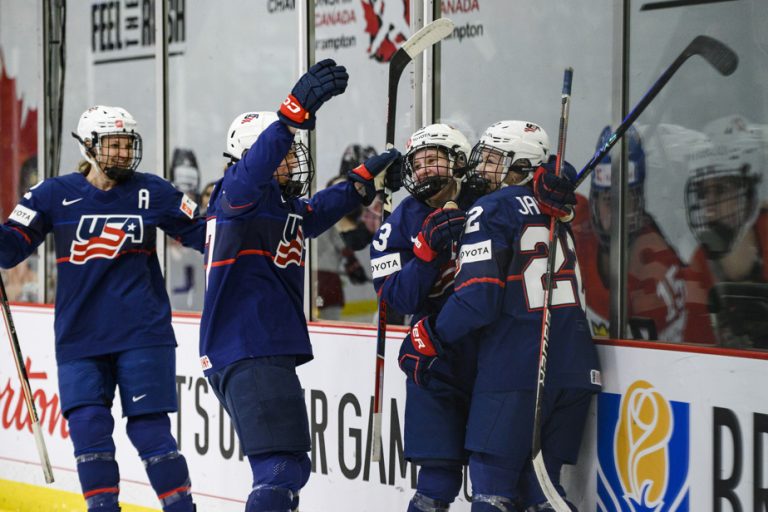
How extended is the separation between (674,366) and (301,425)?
40.8 inches

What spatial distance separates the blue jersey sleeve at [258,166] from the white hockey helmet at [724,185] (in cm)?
137

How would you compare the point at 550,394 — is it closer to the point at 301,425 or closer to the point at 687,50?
the point at 301,425

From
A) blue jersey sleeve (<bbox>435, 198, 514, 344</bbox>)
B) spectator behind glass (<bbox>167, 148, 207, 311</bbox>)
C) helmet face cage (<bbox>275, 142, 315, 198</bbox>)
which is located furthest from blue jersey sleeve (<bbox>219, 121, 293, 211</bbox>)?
spectator behind glass (<bbox>167, 148, 207, 311</bbox>)

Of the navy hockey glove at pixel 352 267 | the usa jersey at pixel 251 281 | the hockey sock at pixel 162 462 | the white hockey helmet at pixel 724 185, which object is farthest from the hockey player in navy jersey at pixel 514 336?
the navy hockey glove at pixel 352 267

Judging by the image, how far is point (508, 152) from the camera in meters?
3.30

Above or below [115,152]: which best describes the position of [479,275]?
below

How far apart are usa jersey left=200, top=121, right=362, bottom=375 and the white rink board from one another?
668 millimetres

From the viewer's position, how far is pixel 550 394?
318 cm

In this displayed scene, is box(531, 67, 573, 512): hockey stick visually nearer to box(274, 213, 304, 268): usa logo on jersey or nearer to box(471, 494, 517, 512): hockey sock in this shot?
box(471, 494, 517, 512): hockey sock

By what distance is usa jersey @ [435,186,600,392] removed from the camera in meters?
3.15

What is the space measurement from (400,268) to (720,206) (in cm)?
104

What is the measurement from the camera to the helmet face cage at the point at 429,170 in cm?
335

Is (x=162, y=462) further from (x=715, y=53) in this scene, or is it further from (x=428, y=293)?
(x=715, y=53)

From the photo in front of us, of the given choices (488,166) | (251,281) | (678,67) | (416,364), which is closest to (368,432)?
(416,364)
